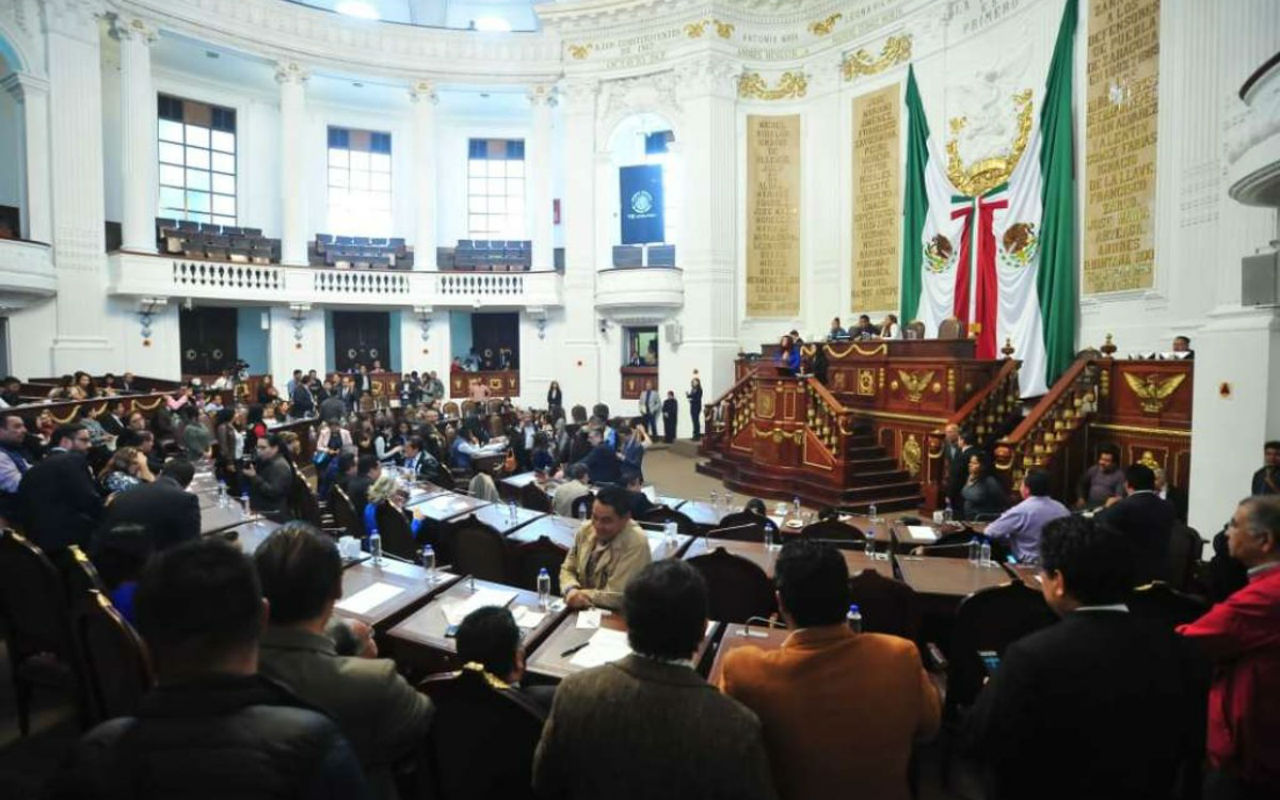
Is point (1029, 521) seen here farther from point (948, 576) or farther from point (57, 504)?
point (57, 504)

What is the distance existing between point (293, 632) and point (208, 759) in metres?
0.76

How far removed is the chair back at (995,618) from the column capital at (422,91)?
1954 centimetres

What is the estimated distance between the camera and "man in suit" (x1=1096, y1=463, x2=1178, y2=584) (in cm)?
389

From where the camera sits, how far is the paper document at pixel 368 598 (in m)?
3.54

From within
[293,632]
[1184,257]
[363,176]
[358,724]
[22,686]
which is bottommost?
[22,686]

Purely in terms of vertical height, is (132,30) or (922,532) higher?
(132,30)

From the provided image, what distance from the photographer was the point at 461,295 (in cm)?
1930

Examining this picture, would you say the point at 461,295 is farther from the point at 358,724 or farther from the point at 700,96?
the point at 358,724

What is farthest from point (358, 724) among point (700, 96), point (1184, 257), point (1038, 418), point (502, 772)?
point (700, 96)

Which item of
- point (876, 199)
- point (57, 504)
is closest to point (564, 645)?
point (57, 504)

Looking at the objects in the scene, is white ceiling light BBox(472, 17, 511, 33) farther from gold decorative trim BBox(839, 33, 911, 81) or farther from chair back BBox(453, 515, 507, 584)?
chair back BBox(453, 515, 507, 584)

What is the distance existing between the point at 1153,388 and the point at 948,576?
19.4 feet

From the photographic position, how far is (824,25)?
54.0 feet

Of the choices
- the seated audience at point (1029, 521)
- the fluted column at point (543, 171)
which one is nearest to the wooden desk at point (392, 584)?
the seated audience at point (1029, 521)
